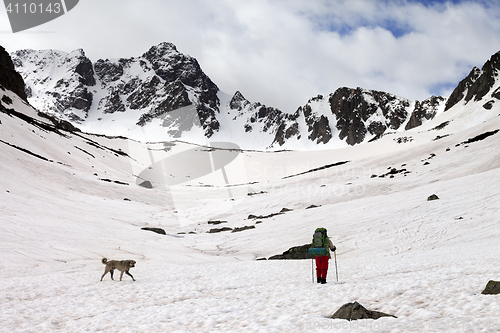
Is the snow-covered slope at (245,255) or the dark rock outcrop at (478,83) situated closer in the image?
the snow-covered slope at (245,255)

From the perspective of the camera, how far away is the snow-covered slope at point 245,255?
23.6 ft

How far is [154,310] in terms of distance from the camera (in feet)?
26.8

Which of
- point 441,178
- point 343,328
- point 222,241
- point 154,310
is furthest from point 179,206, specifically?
point 343,328

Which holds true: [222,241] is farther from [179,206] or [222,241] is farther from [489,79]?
[489,79]

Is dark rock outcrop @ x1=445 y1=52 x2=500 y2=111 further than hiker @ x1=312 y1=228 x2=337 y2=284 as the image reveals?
Yes

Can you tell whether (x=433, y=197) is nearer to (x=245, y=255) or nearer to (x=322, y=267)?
(x=245, y=255)

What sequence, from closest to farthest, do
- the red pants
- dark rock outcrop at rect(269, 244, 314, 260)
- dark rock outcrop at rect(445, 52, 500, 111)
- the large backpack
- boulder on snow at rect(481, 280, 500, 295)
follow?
1. boulder on snow at rect(481, 280, 500, 295)
2. the red pants
3. the large backpack
4. dark rock outcrop at rect(269, 244, 314, 260)
5. dark rock outcrop at rect(445, 52, 500, 111)

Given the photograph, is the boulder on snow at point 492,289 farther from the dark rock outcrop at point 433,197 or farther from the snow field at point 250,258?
the dark rock outcrop at point 433,197

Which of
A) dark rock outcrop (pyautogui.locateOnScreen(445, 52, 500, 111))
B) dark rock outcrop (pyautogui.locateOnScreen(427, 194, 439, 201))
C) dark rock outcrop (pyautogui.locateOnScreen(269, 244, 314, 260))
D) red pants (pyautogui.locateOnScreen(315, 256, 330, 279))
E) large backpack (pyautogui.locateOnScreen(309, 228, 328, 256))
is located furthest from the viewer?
dark rock outcrop (pyautogui.locateOnScreen(445, 52, 500, 111))

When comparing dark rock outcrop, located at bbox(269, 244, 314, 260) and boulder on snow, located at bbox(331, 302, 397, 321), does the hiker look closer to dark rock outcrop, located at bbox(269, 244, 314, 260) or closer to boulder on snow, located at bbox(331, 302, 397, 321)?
boulder on snow, located at bbox(331, 302, 397, 321)

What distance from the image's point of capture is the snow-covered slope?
7195mm

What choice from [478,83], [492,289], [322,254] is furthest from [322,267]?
[478,83]

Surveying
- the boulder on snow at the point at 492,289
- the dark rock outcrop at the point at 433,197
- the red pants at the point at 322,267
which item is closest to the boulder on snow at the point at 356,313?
the boulder on snow at the point at 492,289

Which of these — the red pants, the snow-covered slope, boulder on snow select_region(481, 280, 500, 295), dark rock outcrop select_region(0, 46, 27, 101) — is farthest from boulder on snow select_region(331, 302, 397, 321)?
dark rock outcrop select_region(0, 46, 27, 101)
